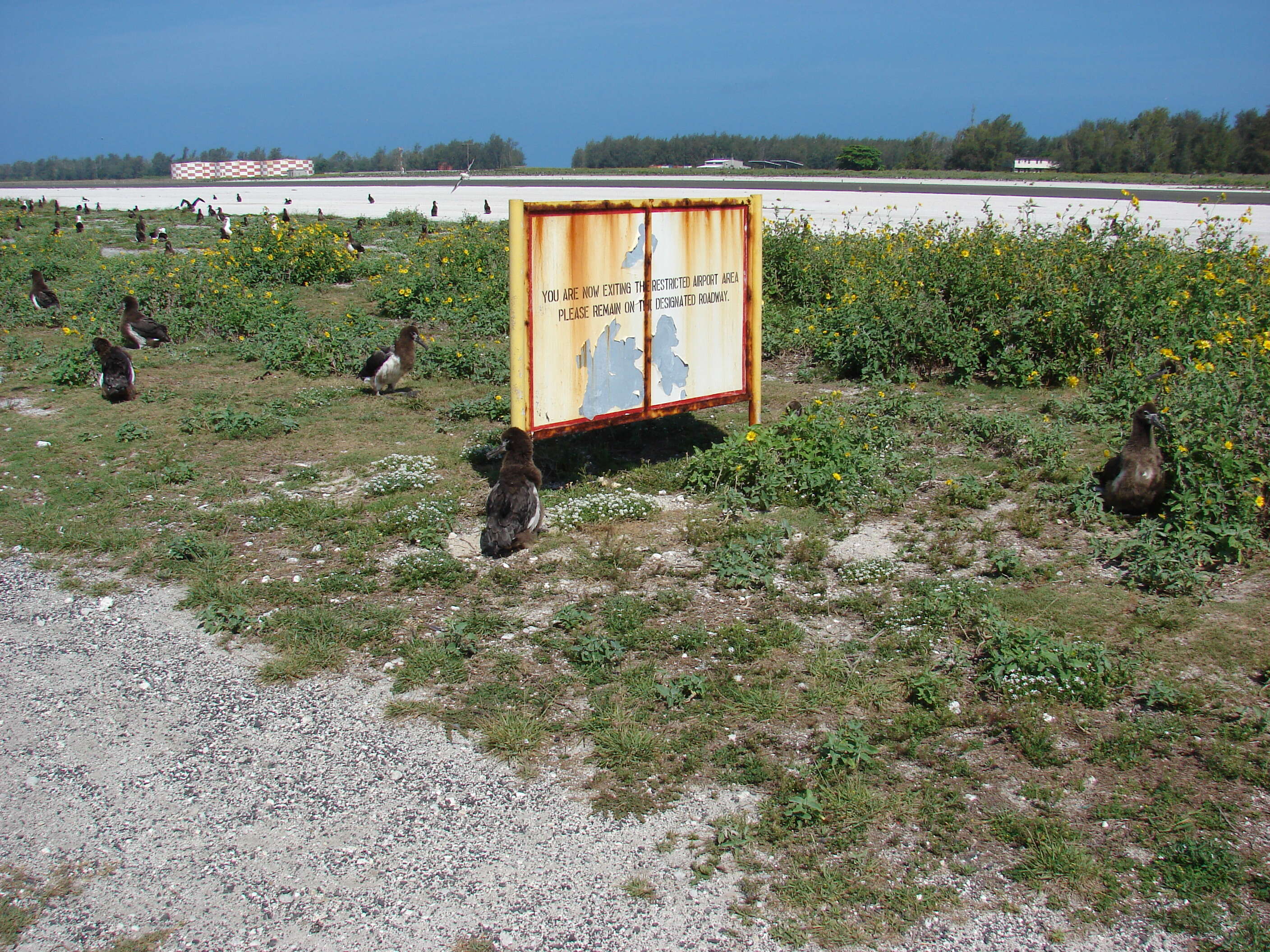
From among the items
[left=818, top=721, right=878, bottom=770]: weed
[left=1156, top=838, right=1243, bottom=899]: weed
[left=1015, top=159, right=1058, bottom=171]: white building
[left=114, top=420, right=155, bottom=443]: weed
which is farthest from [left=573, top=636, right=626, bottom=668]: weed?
[left=1015, top=159, right=1058, bottom=171]: white building

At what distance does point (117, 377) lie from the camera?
1150 cm

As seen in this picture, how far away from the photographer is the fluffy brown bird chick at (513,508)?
7.10 meters

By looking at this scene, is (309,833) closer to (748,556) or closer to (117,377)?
(748,556)

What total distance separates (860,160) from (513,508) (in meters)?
73.3

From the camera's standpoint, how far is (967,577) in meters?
6.52

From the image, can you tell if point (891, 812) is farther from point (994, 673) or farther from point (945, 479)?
point (945, 479)

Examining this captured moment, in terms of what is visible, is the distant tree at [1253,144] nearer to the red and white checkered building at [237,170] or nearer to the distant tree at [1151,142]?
the distant tree at [1151,142]

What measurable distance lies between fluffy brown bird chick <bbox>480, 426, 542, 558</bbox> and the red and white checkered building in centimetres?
8419

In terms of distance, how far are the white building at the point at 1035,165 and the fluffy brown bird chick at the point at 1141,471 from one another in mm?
63587

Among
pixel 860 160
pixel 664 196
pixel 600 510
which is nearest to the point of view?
pixel 600 510

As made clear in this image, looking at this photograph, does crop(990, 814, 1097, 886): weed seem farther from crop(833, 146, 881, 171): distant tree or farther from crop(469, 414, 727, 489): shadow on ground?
crop(833, 146, 881, 171): distant tree

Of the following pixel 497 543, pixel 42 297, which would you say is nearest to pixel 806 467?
pixel 497 543

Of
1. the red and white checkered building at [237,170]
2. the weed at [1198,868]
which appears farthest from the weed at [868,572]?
the red and white checkered building at [237,170]

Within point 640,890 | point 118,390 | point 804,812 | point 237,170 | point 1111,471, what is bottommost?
point 640,890
